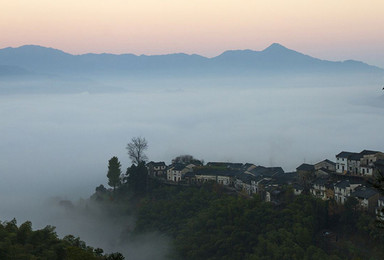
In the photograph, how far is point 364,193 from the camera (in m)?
25.1

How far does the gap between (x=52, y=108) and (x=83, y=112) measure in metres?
22.8

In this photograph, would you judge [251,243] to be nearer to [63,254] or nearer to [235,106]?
[63,254]

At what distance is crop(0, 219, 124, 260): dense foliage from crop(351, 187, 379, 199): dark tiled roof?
14.6 meters

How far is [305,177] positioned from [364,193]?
579cm

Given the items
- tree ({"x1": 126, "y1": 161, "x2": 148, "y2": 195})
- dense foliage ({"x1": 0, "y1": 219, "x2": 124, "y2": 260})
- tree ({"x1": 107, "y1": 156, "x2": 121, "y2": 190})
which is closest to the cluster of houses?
tree ({"x1": 126, "y1": 161, "x2": 148, "y2": 195})

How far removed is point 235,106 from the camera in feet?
586

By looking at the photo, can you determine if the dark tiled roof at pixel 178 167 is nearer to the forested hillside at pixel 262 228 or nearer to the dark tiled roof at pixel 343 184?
the forested hillside at pixel 262 228

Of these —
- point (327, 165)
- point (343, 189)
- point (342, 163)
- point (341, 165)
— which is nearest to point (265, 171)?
point (327, 165)

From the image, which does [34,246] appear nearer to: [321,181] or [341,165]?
[321,181]

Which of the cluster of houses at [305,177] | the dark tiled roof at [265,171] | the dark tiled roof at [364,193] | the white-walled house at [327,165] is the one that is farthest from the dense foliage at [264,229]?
the white-walled house at [327,165]

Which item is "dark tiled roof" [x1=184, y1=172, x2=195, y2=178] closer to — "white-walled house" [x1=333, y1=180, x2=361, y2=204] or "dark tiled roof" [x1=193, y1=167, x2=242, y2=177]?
"dark tiled roof" [x1=193, y1=167, x2=242, y2=177]

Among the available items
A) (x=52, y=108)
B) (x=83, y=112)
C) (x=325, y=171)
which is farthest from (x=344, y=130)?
(x=52, y=108)

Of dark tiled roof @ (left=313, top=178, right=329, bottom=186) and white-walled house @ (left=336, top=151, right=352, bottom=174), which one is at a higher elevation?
white-walled house @ (left=336, top=151, right=352, bottom=174)

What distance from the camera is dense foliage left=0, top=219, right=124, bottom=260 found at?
54.1 ft
